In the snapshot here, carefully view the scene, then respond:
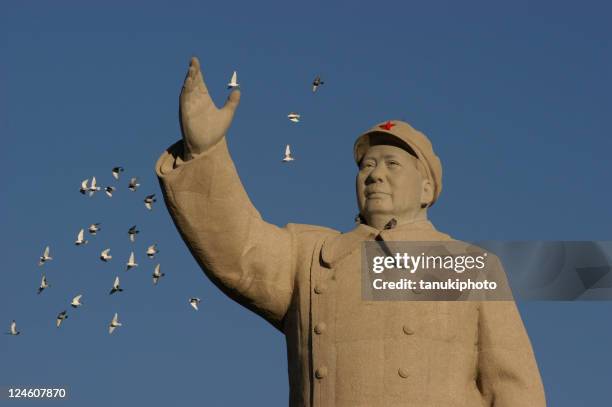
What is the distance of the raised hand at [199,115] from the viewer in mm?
16078

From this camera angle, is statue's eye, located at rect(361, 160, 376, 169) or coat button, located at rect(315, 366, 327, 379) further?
statue's eye, located at rect(361, 160, 376, 169)

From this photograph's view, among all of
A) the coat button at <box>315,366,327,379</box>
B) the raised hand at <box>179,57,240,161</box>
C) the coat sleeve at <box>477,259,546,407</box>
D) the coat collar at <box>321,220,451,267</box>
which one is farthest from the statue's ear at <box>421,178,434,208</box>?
the raised hand at <box>179,57,240,161</box>

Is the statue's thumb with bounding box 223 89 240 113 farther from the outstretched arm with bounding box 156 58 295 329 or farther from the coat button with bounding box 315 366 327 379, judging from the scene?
the coat button with bounding box 315 366 327 379

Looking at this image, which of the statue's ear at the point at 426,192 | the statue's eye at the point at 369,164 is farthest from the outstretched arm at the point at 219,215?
the statue's ear at the point at 426,192

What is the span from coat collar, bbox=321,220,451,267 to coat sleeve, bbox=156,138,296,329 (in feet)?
1.27

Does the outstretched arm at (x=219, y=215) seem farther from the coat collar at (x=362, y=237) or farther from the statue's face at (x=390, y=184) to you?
the statue's face at (x=390, y=184)

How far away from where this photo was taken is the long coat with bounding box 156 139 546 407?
1623 cm

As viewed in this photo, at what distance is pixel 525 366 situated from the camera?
16.7 m

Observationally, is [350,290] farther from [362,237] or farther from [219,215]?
[219,215]

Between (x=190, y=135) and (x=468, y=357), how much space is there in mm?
3467

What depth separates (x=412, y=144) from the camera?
17.2 meters

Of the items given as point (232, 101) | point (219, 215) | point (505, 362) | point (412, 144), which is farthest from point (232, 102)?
point (505, 362)

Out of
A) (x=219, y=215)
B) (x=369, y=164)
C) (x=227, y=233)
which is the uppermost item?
(x=369, y=164)

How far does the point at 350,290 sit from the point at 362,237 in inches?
24.1
